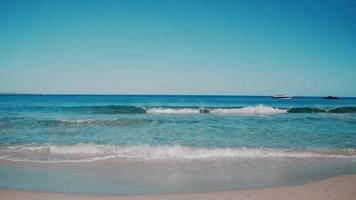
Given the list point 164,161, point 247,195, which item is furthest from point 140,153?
point 247,195

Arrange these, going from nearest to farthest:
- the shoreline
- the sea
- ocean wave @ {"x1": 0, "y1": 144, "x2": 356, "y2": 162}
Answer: the shoreline → the sea → ocean wave @ {"x1": 0, "y1": 144, "x2": 356, "y2": 162}

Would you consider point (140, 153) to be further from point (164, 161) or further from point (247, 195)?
point (247, 195)

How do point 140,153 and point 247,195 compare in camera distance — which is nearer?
point 247,195

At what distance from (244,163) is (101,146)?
5.14 metres

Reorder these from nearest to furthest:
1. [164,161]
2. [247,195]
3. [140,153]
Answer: [247,195]
[164,161]
[140,153]

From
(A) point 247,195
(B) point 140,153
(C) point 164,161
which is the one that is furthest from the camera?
(B) point 140,153

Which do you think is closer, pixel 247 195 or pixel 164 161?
pixel 247 195

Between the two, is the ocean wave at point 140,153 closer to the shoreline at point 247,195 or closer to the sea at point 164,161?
the sea at point 164,161

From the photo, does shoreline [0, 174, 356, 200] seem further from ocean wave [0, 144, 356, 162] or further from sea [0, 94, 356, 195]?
ocean wave [0, 144, 356, 162]

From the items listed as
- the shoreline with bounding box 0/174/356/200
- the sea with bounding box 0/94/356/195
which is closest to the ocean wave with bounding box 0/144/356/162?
the sea with bounding box 0/94/356/195

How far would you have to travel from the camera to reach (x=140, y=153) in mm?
10016

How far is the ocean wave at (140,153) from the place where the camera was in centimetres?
947

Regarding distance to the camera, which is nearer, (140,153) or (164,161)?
(164,161)

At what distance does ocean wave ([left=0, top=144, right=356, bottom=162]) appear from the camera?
31.1 feet
